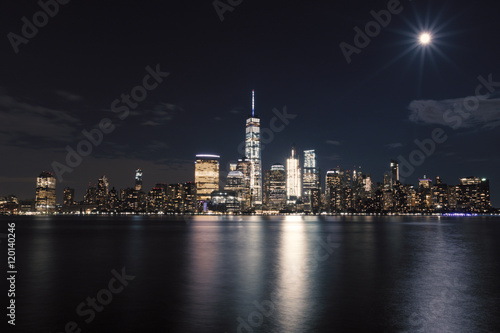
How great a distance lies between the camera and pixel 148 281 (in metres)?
35.8

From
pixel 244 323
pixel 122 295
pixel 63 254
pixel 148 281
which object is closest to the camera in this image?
pixel 244 323

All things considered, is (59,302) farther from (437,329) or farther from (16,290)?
(437,329)

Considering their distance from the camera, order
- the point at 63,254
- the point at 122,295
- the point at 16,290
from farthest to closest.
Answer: the point at 63,254, the point at 16,290, the point at 122,295

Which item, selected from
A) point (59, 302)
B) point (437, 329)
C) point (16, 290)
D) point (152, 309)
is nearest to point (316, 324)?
point (437, 329)

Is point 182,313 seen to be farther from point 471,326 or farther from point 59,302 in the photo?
point 471,326

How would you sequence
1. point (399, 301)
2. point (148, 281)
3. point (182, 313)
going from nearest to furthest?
point (182, 313), point (399, 301), point (148, 281)

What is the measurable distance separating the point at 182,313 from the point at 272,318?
5.26 meters

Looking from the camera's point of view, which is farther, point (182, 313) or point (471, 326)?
point (182, 313)

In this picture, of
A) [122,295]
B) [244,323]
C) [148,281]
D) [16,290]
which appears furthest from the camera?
[148,281]

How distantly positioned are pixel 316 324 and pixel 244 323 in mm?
3718

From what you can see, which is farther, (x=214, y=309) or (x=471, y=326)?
(x=214, y=309)

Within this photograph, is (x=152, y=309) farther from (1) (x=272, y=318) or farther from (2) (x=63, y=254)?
(2) (x=63, y=254)

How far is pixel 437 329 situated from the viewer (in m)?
20.3

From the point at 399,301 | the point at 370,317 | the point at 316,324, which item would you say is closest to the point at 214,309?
the point at 316,324
